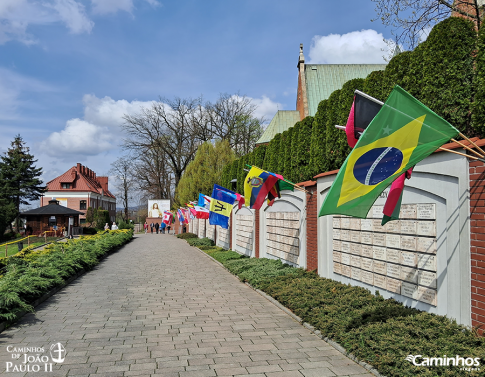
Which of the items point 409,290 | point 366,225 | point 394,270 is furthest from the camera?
point 366,225

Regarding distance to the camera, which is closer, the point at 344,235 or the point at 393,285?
the point at 393,285

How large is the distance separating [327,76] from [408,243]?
36827mm

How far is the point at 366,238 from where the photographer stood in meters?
7.97

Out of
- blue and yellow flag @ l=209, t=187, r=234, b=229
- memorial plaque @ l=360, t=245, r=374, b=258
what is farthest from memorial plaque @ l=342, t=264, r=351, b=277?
blue and yellow flag @ l=209, t=187, r=234, b=229

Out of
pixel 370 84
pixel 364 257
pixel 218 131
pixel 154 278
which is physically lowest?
pixel 154 278

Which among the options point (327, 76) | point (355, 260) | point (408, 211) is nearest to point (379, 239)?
point (408, 211)

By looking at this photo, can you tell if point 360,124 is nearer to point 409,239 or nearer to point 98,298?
point 409,239

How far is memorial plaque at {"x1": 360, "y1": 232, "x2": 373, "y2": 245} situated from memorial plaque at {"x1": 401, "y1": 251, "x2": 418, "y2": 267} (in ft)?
3.54

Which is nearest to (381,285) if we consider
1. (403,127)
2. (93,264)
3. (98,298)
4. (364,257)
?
(364,257)

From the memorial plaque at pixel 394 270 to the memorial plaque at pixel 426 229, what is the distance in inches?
31.2

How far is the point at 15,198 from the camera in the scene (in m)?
56.6

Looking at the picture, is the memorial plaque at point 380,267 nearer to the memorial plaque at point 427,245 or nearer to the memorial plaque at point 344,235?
the memorial plaque at point 427,245

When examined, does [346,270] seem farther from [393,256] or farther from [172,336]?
[172,336]

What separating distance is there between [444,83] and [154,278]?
10.3 meters
